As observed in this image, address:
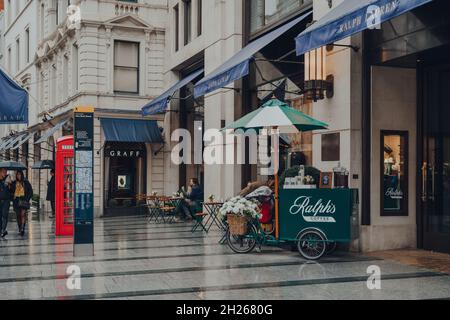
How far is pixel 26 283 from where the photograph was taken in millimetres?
8281

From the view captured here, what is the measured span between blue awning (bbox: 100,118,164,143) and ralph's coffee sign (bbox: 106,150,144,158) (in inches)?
→ 40.4

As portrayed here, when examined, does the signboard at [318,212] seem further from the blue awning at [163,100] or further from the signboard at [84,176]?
the blue awning at [163,100]

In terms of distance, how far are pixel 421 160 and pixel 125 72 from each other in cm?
1548

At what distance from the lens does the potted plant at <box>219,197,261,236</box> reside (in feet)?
35.8

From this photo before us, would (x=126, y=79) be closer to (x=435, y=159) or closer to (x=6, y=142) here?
(x=435, y=159)

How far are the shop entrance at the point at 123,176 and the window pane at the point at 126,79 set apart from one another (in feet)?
7.61

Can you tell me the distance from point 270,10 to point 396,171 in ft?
20.5

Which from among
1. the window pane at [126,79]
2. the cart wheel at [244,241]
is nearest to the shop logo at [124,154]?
the window pane at [126,79]

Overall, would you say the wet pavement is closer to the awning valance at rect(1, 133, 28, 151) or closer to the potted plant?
the potted plant

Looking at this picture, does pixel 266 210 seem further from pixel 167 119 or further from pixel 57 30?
pixel 57 30

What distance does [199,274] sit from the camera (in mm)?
8938

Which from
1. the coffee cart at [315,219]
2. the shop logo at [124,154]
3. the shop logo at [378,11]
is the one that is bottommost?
the coffee cart at [315,219]

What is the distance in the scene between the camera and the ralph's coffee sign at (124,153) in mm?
23734
